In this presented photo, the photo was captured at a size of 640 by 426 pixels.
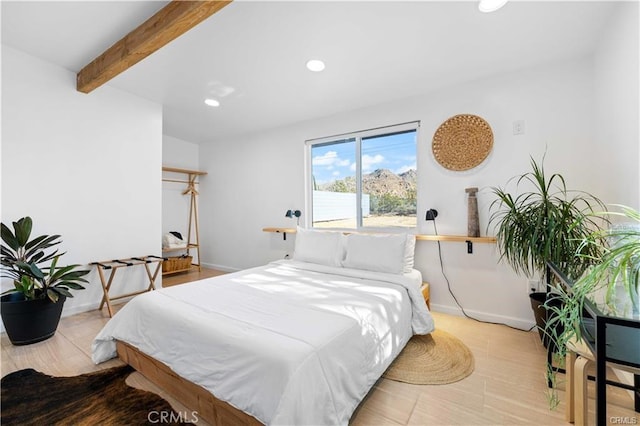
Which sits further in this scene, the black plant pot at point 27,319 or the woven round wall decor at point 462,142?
the woven round wall decor at point 462,142

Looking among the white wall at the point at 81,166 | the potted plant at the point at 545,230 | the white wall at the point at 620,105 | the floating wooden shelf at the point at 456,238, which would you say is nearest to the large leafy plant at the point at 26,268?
the white wall at the point at 81,166

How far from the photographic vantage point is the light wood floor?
1.54 m

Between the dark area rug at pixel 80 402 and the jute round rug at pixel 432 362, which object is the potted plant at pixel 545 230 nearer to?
the jute round rug at pixel 432 362

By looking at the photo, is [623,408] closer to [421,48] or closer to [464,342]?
[464,342]

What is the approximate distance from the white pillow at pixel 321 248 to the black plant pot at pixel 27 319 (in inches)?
91.8

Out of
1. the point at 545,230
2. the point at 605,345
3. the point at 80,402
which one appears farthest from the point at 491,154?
the point at 80,402

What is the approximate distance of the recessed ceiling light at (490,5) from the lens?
1888 mm

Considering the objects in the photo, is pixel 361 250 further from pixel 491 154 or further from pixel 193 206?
pixel 193 206

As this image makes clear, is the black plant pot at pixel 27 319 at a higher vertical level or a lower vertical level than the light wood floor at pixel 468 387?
higher

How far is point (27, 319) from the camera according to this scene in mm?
2352

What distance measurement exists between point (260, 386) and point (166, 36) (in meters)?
2.47

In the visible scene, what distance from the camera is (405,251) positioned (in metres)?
2.77

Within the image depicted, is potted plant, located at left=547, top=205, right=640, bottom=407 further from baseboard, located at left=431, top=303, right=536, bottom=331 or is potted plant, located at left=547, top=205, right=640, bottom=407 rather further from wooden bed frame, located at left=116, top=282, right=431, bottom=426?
baseboard, located at left=431, top=303, right=536, bottom=331

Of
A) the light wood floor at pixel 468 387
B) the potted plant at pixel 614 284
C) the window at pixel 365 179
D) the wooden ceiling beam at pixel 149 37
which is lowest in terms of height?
the light wood floor at pixel 468 387
